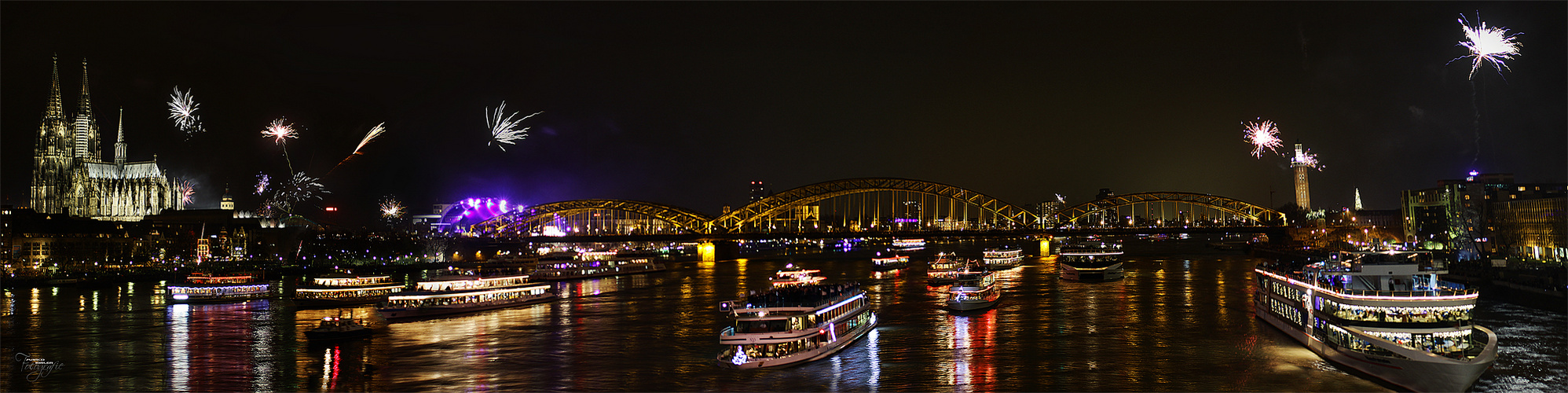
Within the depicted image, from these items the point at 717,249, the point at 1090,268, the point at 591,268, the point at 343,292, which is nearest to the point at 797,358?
the point at 343,292

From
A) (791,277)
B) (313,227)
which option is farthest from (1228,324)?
(313,227)

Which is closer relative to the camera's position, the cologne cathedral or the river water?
the river water

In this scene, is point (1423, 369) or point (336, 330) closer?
point (1423, 369)

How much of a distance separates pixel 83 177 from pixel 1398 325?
614ft

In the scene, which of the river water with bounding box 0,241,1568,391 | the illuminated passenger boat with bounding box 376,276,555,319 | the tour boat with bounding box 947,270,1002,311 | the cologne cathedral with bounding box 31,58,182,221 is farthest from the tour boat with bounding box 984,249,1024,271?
the cologne cathedral with bounding box 31,58,182,221

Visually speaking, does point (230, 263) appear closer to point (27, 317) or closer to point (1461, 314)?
point (27, 317)

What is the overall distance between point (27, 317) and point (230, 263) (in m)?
72.0

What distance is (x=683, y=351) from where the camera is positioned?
1658 inches

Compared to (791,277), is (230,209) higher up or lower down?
higher up

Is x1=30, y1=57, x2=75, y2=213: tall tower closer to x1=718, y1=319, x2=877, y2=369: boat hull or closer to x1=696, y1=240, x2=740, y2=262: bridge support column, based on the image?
x1=696, y1=240, x2=740, y2=262: bridge support column

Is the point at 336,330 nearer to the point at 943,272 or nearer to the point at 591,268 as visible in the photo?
the point at 943,272

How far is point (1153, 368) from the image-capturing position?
118 feet

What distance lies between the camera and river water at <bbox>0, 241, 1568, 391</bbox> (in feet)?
112

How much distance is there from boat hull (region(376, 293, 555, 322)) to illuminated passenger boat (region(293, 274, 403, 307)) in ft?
29.3
